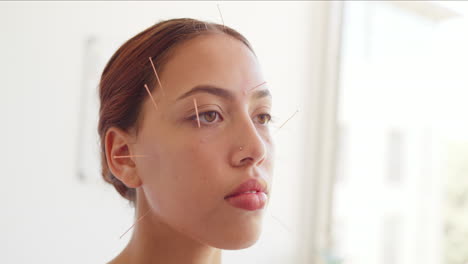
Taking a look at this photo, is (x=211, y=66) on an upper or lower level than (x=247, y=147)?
upper

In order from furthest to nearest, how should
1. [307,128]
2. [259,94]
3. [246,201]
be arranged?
[307,128] → [259,94] → [246,201]

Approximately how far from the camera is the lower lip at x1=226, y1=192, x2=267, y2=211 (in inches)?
31.4

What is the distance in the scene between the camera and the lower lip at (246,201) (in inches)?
31.4

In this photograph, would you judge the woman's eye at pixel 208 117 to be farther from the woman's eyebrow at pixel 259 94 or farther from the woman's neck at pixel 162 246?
the woman's neck at pixel 162 246

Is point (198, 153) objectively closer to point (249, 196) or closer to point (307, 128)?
point (249, 196)

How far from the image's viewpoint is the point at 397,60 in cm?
251

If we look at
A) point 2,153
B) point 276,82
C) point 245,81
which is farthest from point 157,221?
point 276,82

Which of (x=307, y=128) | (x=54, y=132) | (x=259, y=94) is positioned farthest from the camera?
(x=307, y=128)

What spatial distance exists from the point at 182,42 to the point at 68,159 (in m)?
1.17

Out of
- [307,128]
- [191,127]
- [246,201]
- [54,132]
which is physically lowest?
[307,128]

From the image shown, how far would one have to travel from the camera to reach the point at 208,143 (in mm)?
838

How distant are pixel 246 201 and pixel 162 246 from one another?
0.73 feet

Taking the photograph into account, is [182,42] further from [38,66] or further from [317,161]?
[317,161]

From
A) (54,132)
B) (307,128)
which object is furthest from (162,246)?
(307,128)
